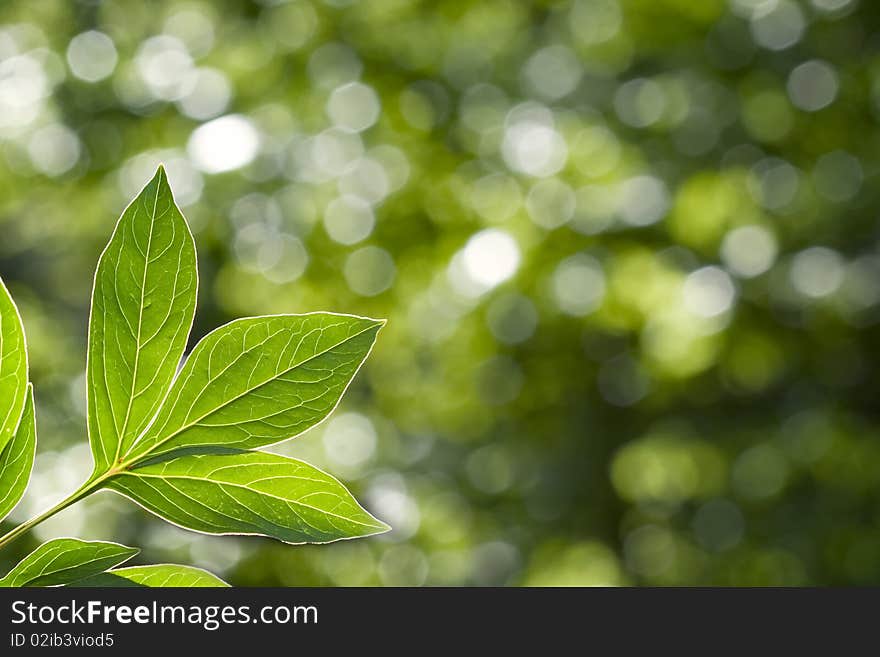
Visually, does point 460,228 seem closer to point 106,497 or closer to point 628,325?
point 628,325

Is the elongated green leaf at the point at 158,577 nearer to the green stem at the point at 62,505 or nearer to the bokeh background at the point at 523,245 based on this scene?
the green stem at the point at 62,505

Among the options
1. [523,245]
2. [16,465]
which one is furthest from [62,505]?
[523,245]

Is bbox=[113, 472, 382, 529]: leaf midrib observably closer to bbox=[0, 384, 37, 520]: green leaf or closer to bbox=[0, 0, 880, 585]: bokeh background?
bbox=[0, 384, 37, 520]: green leaf

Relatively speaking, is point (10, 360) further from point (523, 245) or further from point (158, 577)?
point (523, 245)

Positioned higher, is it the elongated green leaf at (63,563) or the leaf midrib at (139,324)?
the leaf midrib at (139,324)

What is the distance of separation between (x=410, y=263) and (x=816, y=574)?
111cm

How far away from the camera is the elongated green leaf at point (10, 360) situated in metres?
0.18

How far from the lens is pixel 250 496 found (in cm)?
19

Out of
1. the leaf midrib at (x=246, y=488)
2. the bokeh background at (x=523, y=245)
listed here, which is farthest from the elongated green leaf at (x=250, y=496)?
the bokeh background at (x=523, y=245)

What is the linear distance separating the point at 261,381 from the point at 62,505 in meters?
0.05

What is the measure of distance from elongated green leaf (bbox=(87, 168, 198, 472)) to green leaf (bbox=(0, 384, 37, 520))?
0.04 feet

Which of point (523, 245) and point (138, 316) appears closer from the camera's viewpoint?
point (138, 316)

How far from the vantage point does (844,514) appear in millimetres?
2010

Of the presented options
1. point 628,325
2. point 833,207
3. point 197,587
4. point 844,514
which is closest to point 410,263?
point 628,325
